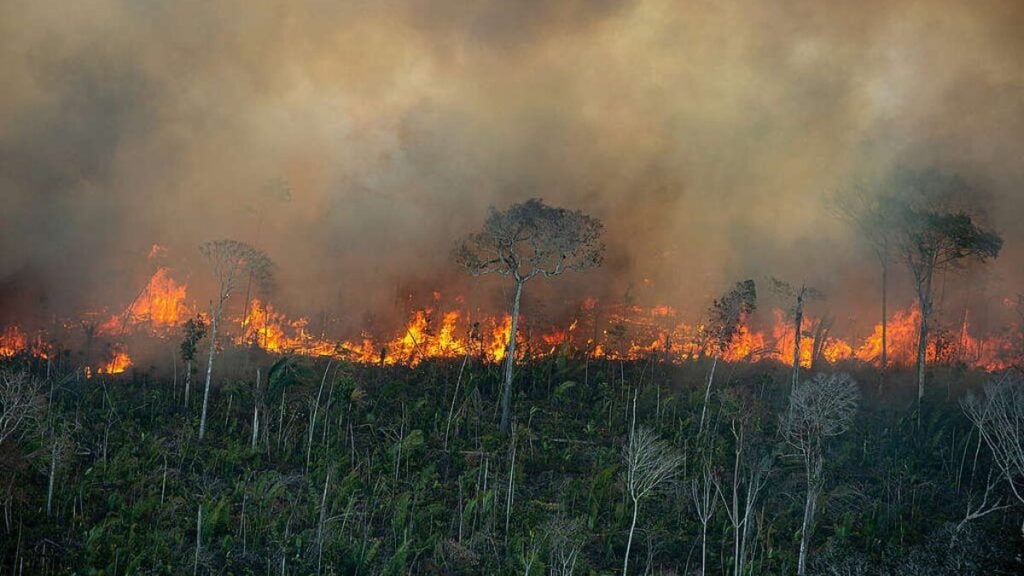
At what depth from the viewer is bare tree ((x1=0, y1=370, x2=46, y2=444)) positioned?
135 ft

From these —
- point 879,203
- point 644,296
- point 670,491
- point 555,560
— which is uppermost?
point 879,203

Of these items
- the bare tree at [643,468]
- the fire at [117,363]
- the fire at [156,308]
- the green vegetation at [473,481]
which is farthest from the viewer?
the fire at [156,308]

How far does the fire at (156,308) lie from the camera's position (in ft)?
225

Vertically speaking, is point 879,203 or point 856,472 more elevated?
point 879,203

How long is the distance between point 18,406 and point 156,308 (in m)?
29.0

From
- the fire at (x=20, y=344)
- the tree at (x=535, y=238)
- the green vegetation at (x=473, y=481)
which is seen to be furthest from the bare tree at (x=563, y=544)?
the fire at (x=20, y=344)

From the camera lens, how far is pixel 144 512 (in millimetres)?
42750

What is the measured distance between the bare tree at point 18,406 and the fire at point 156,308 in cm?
1855

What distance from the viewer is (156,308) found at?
69.8m

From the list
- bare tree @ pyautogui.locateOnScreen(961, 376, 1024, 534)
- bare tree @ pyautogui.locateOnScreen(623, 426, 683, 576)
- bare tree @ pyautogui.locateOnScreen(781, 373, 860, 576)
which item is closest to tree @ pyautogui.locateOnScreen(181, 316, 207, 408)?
bare tree @ pyautogui.locateOnScreen(623, 426, 683, 576)

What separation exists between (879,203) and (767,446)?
24290 millimetres

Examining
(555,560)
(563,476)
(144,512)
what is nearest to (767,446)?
(563,476)

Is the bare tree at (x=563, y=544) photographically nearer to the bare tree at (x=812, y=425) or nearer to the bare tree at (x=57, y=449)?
the bare tree at (x=812, y=425)

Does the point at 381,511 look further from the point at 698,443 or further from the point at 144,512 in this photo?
the point at 698,443
